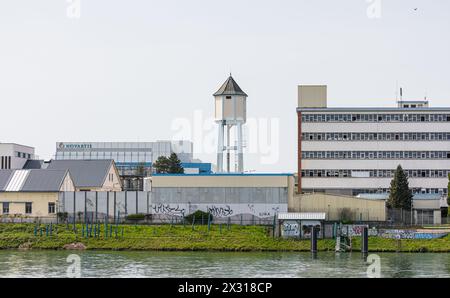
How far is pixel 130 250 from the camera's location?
241ft

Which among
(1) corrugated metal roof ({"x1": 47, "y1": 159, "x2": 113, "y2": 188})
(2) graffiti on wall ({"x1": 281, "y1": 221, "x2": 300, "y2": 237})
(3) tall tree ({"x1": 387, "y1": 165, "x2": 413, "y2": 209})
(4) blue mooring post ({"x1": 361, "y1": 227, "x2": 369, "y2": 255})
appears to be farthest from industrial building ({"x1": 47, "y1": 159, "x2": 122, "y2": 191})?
(4) blue mooring post ({"x1": 361, "y1": 227, "x2": 369, "y2": 255})

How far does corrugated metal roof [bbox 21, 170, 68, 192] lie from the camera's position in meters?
92.0

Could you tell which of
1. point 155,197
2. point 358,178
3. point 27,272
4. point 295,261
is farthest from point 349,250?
point 358,178

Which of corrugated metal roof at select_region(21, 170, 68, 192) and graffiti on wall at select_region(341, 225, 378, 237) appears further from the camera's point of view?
corrugated metal roof at select_region(21, 170, 68, 192)

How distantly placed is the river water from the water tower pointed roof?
33.9 m

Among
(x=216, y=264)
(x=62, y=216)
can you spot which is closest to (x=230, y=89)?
(x=62, y=216)

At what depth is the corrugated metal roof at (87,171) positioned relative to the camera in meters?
104

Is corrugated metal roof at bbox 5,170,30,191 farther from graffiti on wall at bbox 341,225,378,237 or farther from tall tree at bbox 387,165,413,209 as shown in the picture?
tall tree at bbox 387,165,413,209

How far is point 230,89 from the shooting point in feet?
330

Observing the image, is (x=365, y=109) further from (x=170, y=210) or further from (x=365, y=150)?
(x=170, y=210)

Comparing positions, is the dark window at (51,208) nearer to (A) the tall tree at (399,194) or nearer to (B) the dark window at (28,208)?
Answer: (B) the dark window at (28,208)

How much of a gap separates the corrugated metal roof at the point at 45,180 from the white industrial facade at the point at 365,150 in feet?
112

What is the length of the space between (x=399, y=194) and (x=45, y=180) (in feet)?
140

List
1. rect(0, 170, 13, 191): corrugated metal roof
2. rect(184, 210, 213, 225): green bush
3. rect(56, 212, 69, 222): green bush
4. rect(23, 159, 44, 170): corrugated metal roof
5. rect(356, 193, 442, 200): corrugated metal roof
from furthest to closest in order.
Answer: rect(23, 159, 44, 170): corrugated metal roof
rect(356, 193, 442, 200): corrugated metal roof
rect(0, 170, 13, 191): corrugated metal roof
rect(56, 212, 69, 222): green bush
rect(184, 210, 213, 225): green bush
